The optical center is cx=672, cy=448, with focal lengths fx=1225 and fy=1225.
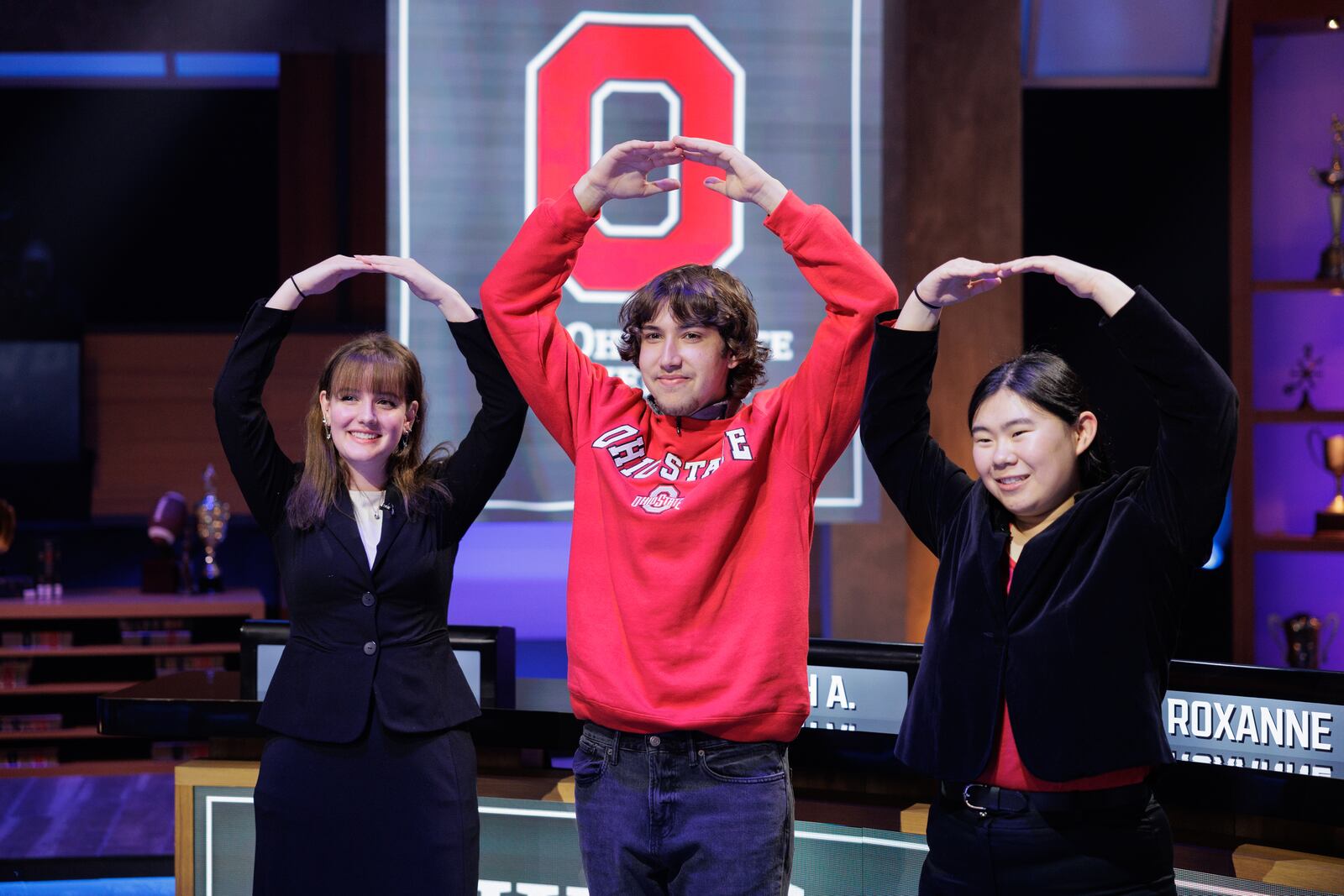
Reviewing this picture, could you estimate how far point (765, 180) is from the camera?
175 centimetres

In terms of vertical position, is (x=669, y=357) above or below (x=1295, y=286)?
below

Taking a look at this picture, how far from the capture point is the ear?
61.7 inches

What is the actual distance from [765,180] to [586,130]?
196 cm

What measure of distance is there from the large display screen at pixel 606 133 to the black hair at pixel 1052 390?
1.97 m

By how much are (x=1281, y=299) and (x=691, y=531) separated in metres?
3.50

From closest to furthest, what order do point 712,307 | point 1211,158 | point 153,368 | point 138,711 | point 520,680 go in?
point 712,307, point 138,711, point 520,680, point 1211,158, point 153,368

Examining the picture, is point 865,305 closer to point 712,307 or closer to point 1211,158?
point 712,307

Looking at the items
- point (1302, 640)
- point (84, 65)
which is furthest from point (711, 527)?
point (84, 65)

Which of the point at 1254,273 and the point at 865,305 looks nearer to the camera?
the point at 865,305

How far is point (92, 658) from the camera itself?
209 inches

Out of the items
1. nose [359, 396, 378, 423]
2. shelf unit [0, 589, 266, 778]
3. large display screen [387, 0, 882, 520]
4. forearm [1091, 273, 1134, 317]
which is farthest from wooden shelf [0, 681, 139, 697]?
forearm [1091, 273, 1134, 317]

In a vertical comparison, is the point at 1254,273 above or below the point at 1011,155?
below

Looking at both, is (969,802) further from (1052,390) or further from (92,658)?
(92,658)

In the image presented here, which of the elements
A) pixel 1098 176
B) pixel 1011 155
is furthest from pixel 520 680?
pixel 1098 176
